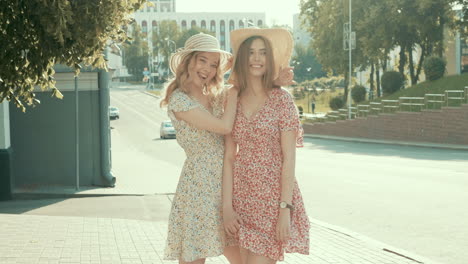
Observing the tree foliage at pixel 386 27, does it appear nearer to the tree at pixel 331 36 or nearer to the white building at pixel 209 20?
the tree at pixel 331 36

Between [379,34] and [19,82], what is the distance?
4235cm

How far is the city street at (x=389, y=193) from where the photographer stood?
30.5ft

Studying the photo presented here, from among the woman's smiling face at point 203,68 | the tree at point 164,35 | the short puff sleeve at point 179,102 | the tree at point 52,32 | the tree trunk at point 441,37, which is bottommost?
the short puff sleeve at point 179,102

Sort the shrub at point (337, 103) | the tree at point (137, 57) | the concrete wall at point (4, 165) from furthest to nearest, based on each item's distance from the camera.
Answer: the tree at point (137, 57), the shrub at point (337, 103), the concrete wall at point (4, 165)

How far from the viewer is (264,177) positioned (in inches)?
165

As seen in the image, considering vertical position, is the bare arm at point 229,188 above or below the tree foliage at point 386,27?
below

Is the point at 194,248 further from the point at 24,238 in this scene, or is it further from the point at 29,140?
the point at 29,140

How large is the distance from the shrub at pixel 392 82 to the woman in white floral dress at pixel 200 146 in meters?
43.7

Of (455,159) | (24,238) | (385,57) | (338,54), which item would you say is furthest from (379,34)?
(24,238)

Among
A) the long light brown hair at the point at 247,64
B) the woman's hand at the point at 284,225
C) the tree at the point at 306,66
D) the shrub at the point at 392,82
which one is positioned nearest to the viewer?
the woman's hand at the point at 284,225

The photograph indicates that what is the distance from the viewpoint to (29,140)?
17109 millimetres

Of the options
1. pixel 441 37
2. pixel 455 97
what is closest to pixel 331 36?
pixel 441 37

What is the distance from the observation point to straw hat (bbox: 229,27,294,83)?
14.1 feet

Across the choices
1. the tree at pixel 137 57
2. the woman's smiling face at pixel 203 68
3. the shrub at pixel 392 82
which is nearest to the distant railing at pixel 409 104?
the shrub at pixel 392 82
